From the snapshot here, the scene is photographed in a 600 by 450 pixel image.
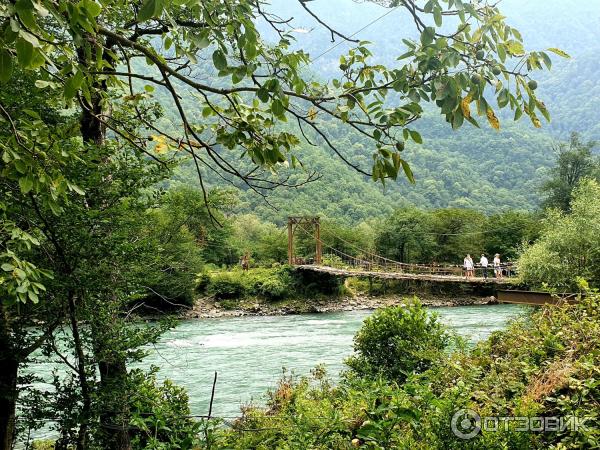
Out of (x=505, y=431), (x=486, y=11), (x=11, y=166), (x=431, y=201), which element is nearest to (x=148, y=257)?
(x=11, y=166)

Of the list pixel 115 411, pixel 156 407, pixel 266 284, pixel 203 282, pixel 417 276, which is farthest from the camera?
pixel 266 284

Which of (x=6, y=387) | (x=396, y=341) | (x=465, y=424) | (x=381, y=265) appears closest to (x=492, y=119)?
(x=465, y=424)

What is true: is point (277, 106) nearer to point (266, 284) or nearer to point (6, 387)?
point (6, 387)

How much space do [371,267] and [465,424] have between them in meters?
34.1

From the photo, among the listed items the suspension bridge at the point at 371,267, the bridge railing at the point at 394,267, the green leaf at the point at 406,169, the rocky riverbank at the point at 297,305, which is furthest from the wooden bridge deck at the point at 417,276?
the green leaf at the point at 406,169

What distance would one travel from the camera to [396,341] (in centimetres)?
569

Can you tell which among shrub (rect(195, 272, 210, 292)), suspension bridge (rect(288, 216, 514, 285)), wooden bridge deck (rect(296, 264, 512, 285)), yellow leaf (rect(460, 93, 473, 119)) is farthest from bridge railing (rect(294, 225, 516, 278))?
yellow leaf (rect(460, 93, 473, 119))

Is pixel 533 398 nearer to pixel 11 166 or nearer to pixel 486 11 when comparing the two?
pixel 486 11

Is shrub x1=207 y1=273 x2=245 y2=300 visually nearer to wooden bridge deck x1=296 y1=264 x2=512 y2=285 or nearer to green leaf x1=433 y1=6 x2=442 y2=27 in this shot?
wooden bridge deck x1=296 y1=264 x2=512 y2=285

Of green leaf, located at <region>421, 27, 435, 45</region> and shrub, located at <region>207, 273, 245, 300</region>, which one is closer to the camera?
green leaf, located at <region>421, 27, 435, 45</region>

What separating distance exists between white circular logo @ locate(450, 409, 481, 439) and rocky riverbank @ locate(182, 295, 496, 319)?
82.1 ft

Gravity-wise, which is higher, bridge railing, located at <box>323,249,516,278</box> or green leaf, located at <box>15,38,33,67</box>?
green leaf, located at <box>15,38,33,67</box>

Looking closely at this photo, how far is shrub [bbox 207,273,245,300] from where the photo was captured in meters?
30.7

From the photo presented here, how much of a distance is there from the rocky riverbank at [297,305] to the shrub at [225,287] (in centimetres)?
52
